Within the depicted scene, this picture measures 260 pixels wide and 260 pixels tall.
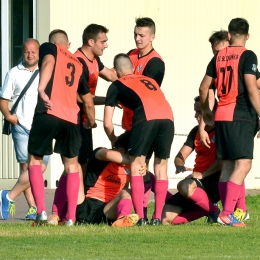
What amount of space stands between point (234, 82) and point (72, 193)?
1951 millimetres

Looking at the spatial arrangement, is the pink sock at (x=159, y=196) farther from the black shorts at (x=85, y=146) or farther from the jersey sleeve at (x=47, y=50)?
the jersey sleeve at (x=47, y=50)

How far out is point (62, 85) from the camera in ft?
32.0

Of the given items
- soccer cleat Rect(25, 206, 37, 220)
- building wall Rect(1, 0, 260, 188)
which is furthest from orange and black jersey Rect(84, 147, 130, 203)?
building wall Rect(1, 0, 260, 188)

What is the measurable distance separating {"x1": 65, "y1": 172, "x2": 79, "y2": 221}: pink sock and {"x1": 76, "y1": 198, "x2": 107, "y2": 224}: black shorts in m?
0.31

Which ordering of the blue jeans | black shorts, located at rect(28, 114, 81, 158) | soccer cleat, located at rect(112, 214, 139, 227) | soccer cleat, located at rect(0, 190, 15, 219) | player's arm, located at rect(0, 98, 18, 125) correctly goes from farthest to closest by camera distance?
1. the blue jeans
2. player's arm, located at rect(0, 98, 18, 125)
3. soccer cleat, located at rect(0, 190, 15, 219)
4. black shorts, located at rect(28, 114, 81, 158)
5. soccer cleat, located at rect(112, 214, 139, 227)

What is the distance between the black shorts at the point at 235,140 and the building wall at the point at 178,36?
20.5ft

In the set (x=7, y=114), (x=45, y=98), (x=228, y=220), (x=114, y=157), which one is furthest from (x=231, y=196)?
(x=7, y=114)

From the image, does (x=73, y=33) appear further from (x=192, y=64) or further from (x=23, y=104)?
(x=23, y=104)

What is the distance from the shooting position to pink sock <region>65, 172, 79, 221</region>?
9781mm

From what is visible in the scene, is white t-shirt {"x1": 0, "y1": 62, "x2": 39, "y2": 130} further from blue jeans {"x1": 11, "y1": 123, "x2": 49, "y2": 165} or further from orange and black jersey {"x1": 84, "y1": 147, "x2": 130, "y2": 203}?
orange and black jersey {"x1": 84, "y1": 147, "x2": 130, "y2": 203}

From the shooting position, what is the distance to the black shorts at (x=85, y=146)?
420 inches

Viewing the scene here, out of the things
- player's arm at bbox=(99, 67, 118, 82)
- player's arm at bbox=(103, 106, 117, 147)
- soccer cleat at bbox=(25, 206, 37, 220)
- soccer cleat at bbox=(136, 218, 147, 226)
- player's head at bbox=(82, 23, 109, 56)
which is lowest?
soccer cleat at bbox=(25, 206, 37, 220)

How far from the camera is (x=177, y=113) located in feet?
54.2

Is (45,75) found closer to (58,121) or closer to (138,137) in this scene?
(58,121)
